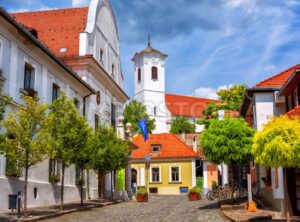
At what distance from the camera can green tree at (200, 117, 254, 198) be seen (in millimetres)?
18906

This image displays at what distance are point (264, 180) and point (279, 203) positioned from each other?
3578 millimetres

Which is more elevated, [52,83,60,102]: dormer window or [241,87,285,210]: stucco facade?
[52,83,60,102]: dormer window

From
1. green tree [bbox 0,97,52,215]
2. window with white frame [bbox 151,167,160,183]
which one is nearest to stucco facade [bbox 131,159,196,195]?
window with white frame [bbox 151,167,160,183]

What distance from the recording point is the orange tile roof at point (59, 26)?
3131 cm

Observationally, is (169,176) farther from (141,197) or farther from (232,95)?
(141,197)

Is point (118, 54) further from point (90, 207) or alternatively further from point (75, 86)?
Answer: point (90, 207)

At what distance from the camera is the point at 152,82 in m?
88.8

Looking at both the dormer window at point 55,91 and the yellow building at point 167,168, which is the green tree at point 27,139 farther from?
the yellow building at point 167,168

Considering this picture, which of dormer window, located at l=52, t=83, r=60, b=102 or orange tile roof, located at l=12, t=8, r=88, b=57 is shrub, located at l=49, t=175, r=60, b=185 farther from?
orange tile roof, located at l=12, t=8, r=88, b=57

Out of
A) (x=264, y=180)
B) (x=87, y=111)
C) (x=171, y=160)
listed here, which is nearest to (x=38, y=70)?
(x=87, y=111)

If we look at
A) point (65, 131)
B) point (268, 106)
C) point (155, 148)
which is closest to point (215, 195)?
point (268, 106)

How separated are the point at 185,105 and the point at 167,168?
5695 cm

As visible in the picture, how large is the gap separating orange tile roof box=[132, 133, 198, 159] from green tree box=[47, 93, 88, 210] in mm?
28914

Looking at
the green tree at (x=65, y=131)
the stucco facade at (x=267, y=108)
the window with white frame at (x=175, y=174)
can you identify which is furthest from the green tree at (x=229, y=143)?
the window with white frame at (x=175, y=174)
